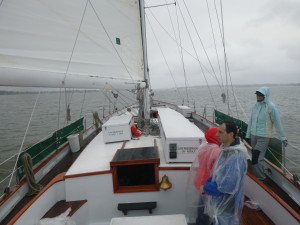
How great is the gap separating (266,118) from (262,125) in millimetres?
148

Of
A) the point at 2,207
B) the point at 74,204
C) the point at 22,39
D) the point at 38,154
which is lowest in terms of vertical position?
the point at 74,204

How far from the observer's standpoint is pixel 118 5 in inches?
200

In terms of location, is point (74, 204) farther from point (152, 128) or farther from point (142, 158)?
point (152, 128)

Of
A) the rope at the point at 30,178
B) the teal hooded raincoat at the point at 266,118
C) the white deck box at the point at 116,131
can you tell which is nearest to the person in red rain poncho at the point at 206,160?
the teal hooded raincoat at the point at 266,118

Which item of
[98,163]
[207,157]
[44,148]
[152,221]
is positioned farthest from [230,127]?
[44,148]

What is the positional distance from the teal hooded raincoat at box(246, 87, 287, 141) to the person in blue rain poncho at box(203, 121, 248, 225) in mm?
1817

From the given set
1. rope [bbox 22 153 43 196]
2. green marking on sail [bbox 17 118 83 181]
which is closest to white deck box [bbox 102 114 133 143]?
green marking on sail [bbox 17 118 83 181]

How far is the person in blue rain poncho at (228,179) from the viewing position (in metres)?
2.16

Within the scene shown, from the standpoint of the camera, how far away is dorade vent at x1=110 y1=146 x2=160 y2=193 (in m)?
3.65

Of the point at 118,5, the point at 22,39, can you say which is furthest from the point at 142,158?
the point at 118,5

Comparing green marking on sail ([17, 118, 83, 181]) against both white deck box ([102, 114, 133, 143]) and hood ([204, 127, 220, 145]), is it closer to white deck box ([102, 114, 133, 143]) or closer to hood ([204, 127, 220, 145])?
white deck box ([102, 114, 133, 143])

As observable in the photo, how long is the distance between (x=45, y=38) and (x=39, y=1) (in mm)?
452

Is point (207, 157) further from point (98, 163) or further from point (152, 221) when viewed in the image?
point (98, 163)

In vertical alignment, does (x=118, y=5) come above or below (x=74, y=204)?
above
